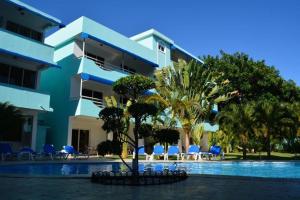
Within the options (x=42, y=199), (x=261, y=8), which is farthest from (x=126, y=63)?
(x=42, y=199)

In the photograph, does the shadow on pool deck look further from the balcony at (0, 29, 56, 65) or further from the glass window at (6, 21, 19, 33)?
the glass window at (6, 21, 19, 33)

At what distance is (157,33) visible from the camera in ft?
111

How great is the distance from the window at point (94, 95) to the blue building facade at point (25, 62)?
16.0 feet

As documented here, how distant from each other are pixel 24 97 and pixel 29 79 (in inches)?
106

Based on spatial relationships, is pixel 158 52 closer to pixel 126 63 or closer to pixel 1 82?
pixel 126 63

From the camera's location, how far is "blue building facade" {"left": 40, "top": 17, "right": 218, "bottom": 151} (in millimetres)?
25062

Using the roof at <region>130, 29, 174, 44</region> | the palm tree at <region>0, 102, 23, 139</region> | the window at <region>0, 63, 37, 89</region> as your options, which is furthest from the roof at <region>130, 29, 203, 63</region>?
the palm tree at <region>0, 102, 23, 139</region>

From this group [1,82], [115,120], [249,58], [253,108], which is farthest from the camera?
[249,58]

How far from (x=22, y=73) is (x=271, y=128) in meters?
20.3

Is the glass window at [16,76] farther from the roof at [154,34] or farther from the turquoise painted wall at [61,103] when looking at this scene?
the roof at [154,34]

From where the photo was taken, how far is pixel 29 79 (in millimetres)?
23406

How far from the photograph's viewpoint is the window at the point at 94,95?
2746 centimetres

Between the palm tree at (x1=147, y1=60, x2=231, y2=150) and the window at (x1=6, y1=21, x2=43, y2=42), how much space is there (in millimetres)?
10101

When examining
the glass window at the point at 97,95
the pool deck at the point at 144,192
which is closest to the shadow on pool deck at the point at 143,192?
the pool deck at the point at 144,192
